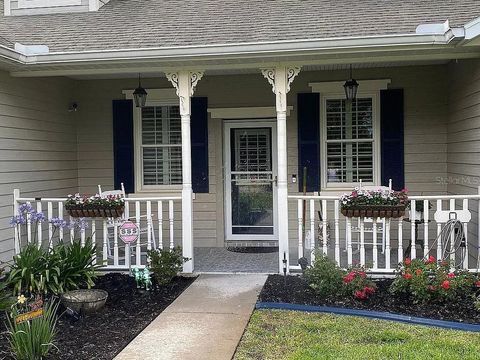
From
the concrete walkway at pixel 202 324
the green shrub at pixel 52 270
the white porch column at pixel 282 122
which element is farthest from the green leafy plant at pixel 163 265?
the white porch column at pixel 282 122

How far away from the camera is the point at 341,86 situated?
7133mm

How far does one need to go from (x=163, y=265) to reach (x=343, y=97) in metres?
3.61

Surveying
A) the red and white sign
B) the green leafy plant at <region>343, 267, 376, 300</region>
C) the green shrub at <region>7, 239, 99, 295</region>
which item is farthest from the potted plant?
the green shrub at <region>7, 239, 99, 295</region>

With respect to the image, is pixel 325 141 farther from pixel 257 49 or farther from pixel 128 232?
pixel 128 232

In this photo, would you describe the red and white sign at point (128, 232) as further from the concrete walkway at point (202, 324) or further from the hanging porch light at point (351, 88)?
the hanging porch light at point (351, 88)

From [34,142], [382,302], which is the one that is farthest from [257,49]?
[34,142]

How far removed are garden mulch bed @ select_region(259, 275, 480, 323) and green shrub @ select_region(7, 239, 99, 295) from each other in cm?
186

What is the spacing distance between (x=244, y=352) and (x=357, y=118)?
4.50m

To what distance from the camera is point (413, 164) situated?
23.4 feet

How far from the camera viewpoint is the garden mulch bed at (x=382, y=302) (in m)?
4.42

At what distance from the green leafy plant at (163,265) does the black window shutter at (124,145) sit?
90.5 inches

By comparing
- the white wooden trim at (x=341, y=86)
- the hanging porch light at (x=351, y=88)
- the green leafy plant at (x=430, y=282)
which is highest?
the white wooden trim at (x=341, y=86)

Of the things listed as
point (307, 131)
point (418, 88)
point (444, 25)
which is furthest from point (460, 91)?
point (307, 131)

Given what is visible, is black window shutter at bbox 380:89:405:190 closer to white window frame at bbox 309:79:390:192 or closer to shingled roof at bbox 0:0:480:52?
white window frame at bbox 309:79:390:192
